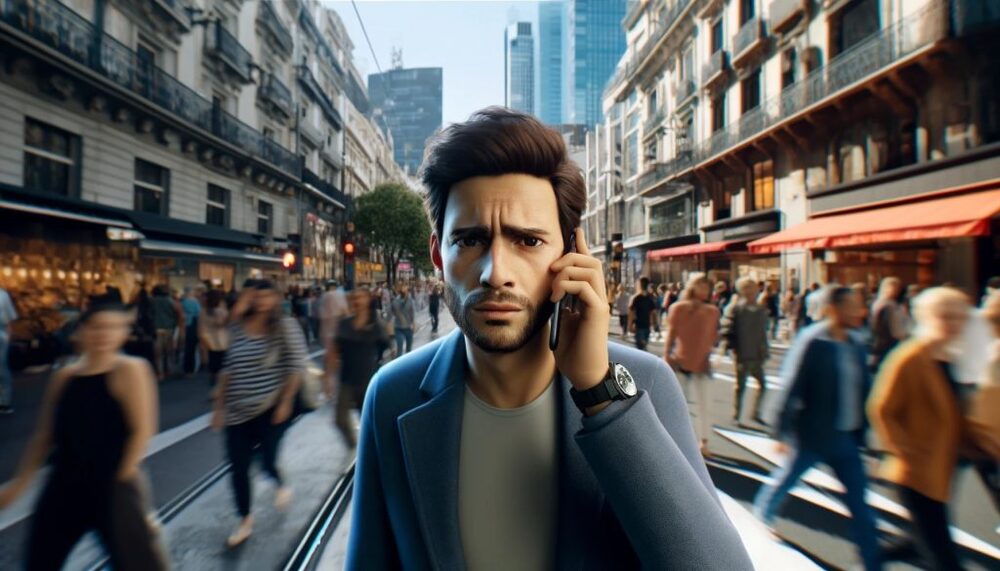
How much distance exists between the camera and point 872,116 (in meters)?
14.0

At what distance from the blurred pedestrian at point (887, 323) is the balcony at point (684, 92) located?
21170mm

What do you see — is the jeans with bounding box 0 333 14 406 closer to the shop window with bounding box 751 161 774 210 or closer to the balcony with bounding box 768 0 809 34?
the shop window with bounding box 751 161 774 210

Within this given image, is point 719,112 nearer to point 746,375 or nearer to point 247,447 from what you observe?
point 746,375

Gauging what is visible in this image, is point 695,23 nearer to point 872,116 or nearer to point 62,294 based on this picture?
point 872,116

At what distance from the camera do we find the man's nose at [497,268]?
3.43 ft

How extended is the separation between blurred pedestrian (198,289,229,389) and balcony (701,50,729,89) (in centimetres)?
2133

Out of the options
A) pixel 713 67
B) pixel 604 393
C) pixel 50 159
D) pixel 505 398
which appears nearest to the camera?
pixel 604 393

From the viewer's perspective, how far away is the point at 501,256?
3.54ft

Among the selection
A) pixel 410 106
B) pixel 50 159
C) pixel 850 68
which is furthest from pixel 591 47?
pixel 50 159

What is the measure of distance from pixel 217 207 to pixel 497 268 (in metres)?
21.8

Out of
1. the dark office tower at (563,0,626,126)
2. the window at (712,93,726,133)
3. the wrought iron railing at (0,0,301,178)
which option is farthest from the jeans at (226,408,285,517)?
the dark office tower at (563,0,626,126)

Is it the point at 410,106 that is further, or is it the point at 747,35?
the point at 410,106

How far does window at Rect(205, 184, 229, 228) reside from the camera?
19.1m

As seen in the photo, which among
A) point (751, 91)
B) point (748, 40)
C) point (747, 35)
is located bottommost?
point (751, 91)
